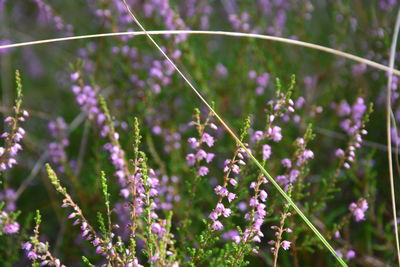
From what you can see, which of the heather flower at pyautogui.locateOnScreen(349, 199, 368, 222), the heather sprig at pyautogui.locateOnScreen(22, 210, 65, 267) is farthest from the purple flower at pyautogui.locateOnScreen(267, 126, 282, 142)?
the heather sprig at pyautogui.locateOnScreen(22, 210, 65, 267)

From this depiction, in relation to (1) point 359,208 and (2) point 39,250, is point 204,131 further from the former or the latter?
(2) point 39,250

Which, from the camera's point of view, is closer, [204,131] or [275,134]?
[275,134]

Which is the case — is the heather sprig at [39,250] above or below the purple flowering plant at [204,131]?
below

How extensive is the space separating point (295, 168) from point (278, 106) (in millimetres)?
387

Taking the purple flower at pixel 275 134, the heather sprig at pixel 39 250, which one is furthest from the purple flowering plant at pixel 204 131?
the heather sprig at pixel 39 250

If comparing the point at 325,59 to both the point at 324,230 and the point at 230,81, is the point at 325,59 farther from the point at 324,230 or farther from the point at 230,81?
the point at 324,230

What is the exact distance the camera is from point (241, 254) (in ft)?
6.39

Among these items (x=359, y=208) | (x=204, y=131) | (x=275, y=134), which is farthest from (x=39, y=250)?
(x=204, y=131)

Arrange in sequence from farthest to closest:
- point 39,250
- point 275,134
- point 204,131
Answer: point 204,131
point 275,134
point 39,250

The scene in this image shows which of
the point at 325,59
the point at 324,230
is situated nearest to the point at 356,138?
the point at 324,230

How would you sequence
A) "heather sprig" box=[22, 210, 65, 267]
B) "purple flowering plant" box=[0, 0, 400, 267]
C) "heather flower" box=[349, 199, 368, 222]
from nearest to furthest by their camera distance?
"heather sprig" box=[22, 210, 65, 267], "heather flower" box=[349, 199, 368, 222], "purple flowering plant" box=[0, 0, 400, 267]

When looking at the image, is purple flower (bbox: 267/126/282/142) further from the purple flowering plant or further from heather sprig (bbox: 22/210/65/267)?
heather sprig (bbox: 22/210/65/267)

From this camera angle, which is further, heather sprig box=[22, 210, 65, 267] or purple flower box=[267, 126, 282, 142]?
purple flower box=[267, 126, 282, 142]

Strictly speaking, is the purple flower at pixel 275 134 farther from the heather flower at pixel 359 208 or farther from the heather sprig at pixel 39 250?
the heather sprig at pixel 39 250
